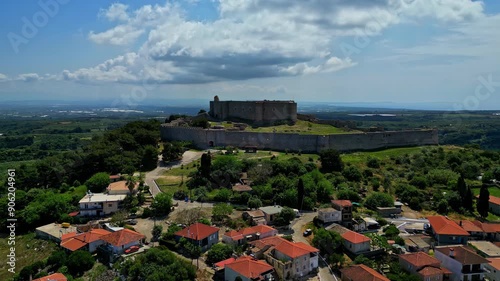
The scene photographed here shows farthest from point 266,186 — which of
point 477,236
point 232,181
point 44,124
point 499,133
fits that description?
point 44,124

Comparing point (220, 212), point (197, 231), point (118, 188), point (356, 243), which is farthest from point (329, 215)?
point (118, 188)

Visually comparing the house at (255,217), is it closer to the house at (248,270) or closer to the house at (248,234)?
the house at (248,234)

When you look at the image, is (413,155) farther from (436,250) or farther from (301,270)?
(301,270)

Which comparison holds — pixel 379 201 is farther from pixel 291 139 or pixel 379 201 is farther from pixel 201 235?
pixel 201 235

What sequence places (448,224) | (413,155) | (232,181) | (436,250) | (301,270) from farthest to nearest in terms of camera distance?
(413,155)
(232,181)
(448,224)
(436,250)
(301,270)

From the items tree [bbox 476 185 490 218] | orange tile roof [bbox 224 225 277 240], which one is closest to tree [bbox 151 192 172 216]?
orange tile roof [bbox 224 225 277 240]

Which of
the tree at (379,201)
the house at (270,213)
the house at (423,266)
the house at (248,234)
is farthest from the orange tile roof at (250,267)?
the tree at (379,201)
